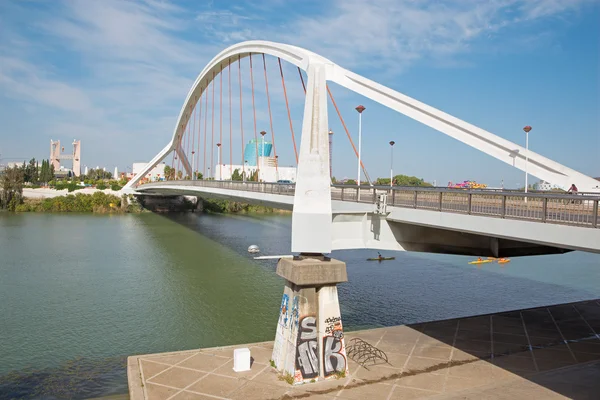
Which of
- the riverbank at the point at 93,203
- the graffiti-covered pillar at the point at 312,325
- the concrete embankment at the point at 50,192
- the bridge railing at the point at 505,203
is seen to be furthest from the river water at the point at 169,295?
the concrete embankment at the point at 50,192

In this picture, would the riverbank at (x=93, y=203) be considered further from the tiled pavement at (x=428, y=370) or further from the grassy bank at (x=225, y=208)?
the tiled pavement at (x=428, y=370)

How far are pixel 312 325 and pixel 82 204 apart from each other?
5839cm

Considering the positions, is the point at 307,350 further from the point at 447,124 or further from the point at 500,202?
the point at 447,124

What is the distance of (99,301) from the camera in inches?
722

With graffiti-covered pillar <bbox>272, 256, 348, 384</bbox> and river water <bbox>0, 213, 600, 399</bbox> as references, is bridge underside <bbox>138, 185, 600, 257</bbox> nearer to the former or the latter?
graffiti-covered pillar <bbox>272, 256, 348, 384</bbox>

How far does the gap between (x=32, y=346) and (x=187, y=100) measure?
120 feet

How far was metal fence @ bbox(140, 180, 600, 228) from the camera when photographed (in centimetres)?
770

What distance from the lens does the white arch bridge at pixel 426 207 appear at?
26.5 feet

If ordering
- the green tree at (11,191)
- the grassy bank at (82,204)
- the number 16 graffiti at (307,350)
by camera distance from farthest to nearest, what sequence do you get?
the grassy bank at (82,204), the green tree at (11,191), the number 16 graffiti at (307,350)

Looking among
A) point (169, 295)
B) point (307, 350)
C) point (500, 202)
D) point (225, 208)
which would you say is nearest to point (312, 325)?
point (307, 350)

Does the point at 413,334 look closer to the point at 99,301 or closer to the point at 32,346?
the point at 32,346

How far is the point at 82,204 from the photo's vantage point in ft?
202

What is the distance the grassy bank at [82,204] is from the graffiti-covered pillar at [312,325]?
5646 centimetres

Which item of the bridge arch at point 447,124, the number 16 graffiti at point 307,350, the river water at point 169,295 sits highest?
the bridge arch at point 447,124
